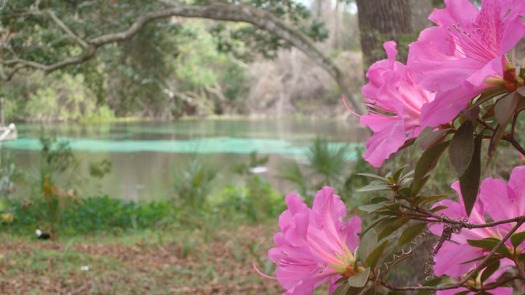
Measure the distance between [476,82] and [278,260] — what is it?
0.78 ft

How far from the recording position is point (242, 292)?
170 inches

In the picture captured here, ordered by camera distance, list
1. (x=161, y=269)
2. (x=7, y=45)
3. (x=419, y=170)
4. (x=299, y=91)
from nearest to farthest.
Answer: (x=419, y=170), (x=161, y=269), (x=7, y=45), (x=299, y=91)

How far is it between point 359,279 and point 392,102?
14 centimetres

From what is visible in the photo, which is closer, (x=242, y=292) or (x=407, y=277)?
(x=407, y=277)

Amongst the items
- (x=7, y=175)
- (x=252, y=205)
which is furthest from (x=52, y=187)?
(x=252, y=205)

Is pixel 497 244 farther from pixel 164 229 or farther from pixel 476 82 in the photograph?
pixel 164 229

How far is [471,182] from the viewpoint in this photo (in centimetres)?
50

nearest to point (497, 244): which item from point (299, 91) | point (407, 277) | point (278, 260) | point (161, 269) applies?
point (278, 260)

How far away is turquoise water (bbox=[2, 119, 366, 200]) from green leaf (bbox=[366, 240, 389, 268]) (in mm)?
9975

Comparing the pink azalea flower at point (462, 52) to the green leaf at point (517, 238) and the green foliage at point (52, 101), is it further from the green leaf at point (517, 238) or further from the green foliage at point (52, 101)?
the green foliage at point (52, 101)

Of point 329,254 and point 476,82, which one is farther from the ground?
point 476,82

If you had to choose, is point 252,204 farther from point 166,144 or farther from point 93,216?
point 166,144

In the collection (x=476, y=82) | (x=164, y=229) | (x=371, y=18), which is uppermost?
(x=371, y=18)

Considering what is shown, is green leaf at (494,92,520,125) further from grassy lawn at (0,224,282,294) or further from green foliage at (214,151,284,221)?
green foliage at (214,151,284,221)
